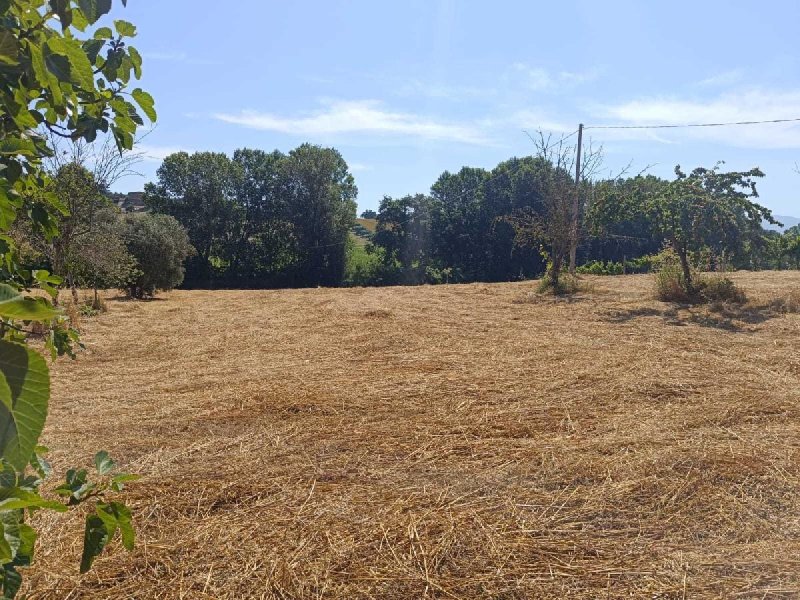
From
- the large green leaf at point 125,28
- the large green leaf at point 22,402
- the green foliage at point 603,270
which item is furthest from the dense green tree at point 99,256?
the green foliage at point 603,270

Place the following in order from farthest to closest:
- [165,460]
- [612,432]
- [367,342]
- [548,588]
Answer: [367,342], [612,432], [165,460], [548,588]

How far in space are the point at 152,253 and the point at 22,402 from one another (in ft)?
48.2

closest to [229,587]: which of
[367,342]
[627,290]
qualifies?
[367,342]

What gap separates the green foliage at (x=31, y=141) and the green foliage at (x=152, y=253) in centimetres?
1333

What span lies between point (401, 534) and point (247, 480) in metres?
0.93

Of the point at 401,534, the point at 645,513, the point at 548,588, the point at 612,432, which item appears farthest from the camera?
the point at 612,432

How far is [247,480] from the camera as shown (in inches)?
122

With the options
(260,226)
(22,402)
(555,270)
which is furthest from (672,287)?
(260,226)

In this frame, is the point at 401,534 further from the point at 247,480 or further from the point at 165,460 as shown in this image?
the point at 165,460

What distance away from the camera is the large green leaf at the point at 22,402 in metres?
0.58

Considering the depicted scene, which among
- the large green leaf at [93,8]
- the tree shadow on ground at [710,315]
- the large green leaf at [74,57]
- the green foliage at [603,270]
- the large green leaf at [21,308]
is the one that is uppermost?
the large green leaf at [93,8]

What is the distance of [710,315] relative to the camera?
886 centimetres

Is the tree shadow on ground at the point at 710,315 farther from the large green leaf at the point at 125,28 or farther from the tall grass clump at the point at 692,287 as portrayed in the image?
the large green leaf at the point at 125,28

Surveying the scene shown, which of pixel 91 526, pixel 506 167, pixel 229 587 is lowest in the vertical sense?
pixel 229 587
